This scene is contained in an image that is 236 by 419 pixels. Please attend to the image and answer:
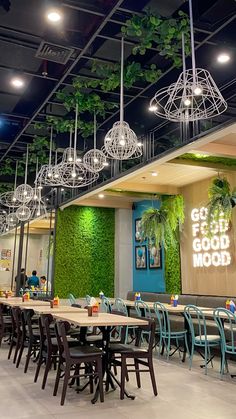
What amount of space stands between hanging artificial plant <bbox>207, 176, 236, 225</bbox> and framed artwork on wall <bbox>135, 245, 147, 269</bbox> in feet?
14.1

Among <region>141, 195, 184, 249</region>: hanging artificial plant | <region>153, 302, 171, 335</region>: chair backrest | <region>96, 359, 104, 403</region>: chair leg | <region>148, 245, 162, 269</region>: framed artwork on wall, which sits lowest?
<region>96, 359, 104, 403</region>: chair leg

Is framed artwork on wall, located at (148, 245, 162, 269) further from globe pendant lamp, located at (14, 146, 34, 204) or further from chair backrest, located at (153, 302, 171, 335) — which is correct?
globe pendant lamp, located at (14, 146, 34, 204)

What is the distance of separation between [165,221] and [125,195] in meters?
1.75

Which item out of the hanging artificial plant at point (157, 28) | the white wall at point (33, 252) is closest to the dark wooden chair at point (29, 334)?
the hanging artificial plant at point (157, 28)

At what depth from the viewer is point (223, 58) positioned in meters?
5.70

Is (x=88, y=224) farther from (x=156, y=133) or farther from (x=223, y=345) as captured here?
(x=223, y=345)

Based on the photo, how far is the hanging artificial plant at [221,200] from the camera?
812cm

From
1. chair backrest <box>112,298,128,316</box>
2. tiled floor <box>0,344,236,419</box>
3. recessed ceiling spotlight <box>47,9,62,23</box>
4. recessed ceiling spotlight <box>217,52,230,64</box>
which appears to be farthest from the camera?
chair backrest <box>112,298,128,316</box>

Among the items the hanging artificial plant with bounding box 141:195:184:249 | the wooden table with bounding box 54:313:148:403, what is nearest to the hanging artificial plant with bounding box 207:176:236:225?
the hanging artificial plant with bounding box 141:195:184:249

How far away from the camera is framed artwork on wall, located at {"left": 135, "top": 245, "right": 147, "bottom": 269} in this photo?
12469 millimetres

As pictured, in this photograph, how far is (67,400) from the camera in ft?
14.3

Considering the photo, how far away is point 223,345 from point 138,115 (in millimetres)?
4730

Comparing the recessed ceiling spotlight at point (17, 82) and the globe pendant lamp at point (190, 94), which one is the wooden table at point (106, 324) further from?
the recessed ceiling spotlight at point (17, 82)

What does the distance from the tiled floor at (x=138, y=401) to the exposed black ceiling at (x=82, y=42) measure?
12.4ft
